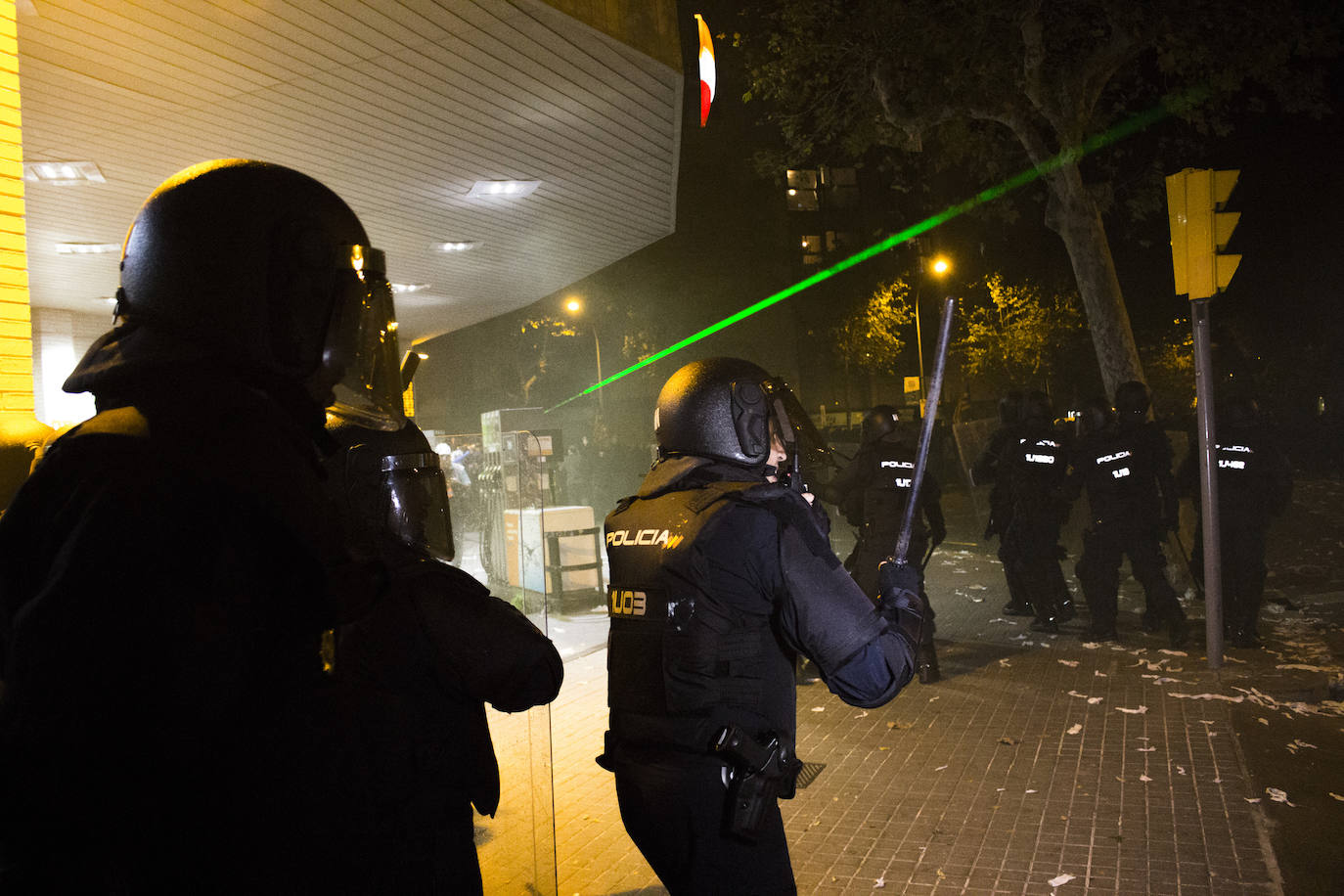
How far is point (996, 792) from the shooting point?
197 inches

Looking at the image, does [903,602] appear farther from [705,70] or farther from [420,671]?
[705,70]

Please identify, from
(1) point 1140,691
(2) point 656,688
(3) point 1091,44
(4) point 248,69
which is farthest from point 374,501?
(3) point 1091,44

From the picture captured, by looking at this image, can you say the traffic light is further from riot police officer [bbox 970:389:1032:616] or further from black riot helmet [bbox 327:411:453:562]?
black riot helmet [bbox 327:411:453:562]

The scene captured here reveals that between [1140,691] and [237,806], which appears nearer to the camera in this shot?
[237,806]

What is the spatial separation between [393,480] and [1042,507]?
8.11m

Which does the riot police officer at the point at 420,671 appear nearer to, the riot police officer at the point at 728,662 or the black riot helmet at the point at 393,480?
the black riot helmet at the point at 393,480

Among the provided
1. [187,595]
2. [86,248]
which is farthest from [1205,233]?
[86,248]

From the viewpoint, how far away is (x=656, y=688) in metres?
2.48

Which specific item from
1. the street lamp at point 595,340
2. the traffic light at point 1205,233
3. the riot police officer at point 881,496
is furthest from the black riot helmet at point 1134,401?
the street lamp at point 595,340

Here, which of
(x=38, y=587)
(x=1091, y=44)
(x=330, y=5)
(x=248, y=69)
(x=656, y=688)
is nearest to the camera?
(x=38, y=587)

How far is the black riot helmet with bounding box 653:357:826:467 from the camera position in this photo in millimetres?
2812

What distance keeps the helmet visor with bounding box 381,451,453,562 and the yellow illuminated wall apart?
2618mm

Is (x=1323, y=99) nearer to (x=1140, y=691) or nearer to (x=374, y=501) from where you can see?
(x=1140, y=691)

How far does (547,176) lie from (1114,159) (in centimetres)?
1075
